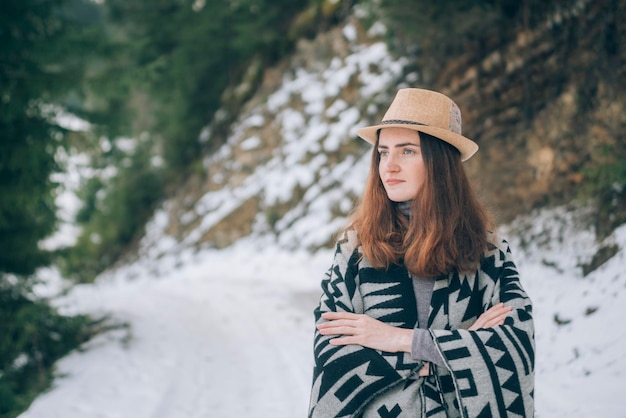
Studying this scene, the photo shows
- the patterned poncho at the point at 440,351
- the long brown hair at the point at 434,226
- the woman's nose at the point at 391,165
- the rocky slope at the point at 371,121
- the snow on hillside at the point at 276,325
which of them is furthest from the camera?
the rocky slope at the point at 371,121

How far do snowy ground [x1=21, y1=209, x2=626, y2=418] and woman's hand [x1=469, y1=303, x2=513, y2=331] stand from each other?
5.91 feet

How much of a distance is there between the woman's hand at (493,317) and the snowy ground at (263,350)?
1.80 meters

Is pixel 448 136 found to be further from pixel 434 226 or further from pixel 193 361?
pixel 193 361

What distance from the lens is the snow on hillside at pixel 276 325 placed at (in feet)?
13.0

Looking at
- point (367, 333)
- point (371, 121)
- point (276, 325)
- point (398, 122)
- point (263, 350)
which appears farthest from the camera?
point (371, 121)

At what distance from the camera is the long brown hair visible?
210 centimetres

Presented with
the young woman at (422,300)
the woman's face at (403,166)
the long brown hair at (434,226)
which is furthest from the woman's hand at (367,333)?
the woman's face at (403,166)

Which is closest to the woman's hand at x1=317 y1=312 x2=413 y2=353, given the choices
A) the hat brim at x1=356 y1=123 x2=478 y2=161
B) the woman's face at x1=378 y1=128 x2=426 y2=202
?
the woman's face at x1=378 y1=128 x2=426 y2=202

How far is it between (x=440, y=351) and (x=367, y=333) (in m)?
0.30

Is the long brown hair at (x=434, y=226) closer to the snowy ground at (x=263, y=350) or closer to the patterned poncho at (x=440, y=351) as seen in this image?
the patterned poncho at (x=440, y=351)

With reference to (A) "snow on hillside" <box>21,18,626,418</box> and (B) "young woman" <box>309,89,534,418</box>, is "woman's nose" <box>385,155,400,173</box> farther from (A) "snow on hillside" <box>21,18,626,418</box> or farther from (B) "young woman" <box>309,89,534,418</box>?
(A) "snow on hillside" <box>21,18,626,418</box>

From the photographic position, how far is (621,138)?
5121 millimetres

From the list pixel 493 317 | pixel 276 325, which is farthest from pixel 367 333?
pixel 276 325

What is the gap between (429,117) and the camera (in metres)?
2.15
